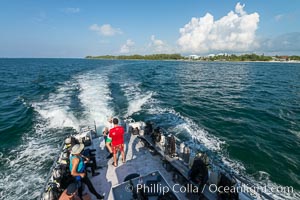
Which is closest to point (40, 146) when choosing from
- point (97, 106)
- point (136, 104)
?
point (97, 106)

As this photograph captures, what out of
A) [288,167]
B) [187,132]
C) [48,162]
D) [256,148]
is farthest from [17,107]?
[288,167]

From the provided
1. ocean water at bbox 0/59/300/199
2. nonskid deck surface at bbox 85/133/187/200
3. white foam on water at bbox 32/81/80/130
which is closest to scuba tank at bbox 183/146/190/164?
nonskid deck surface at bbox 85/133/187/200

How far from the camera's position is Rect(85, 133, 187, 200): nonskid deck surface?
528 centimetres

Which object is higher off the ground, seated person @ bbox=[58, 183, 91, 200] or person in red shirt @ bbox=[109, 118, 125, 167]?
person in red shirt @ bbox=[109, 118, 125, 167]

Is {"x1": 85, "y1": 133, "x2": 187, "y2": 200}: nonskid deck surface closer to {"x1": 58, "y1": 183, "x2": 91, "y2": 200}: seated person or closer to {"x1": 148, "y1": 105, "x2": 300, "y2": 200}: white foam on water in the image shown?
{"x1": 58, "y1": 183, "x2": 91, "y2": 200}: seated person

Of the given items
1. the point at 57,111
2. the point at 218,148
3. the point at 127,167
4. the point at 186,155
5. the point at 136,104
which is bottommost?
the point at 218,148

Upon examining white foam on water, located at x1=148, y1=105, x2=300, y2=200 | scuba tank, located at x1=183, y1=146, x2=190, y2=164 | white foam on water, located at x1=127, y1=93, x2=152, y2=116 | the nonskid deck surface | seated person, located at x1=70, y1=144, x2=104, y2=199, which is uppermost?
seated person, located at x1=70, y1=144, x2=104, y2=199

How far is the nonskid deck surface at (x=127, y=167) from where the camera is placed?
5281mm

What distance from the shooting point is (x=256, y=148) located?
9.90m

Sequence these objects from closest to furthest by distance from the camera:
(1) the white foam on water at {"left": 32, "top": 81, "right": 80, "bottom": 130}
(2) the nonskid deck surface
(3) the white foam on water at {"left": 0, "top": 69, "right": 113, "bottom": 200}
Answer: (2) the nonskid deck surface < (3) the white foam on water at {"left": 0, "top": 69, "right": 113, "bottom": 200} < (1) the white foam on water at {"left": 32, "top": 81, "right": 80, "bottom": 130}

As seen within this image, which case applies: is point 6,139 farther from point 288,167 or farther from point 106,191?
point 288,167

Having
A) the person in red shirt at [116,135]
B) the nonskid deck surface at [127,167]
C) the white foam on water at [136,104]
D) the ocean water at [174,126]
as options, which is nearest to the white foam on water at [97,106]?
the ocean water at [174,126]

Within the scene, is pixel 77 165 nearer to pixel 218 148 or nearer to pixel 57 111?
pixel 218 148

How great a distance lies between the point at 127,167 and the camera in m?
6.08
